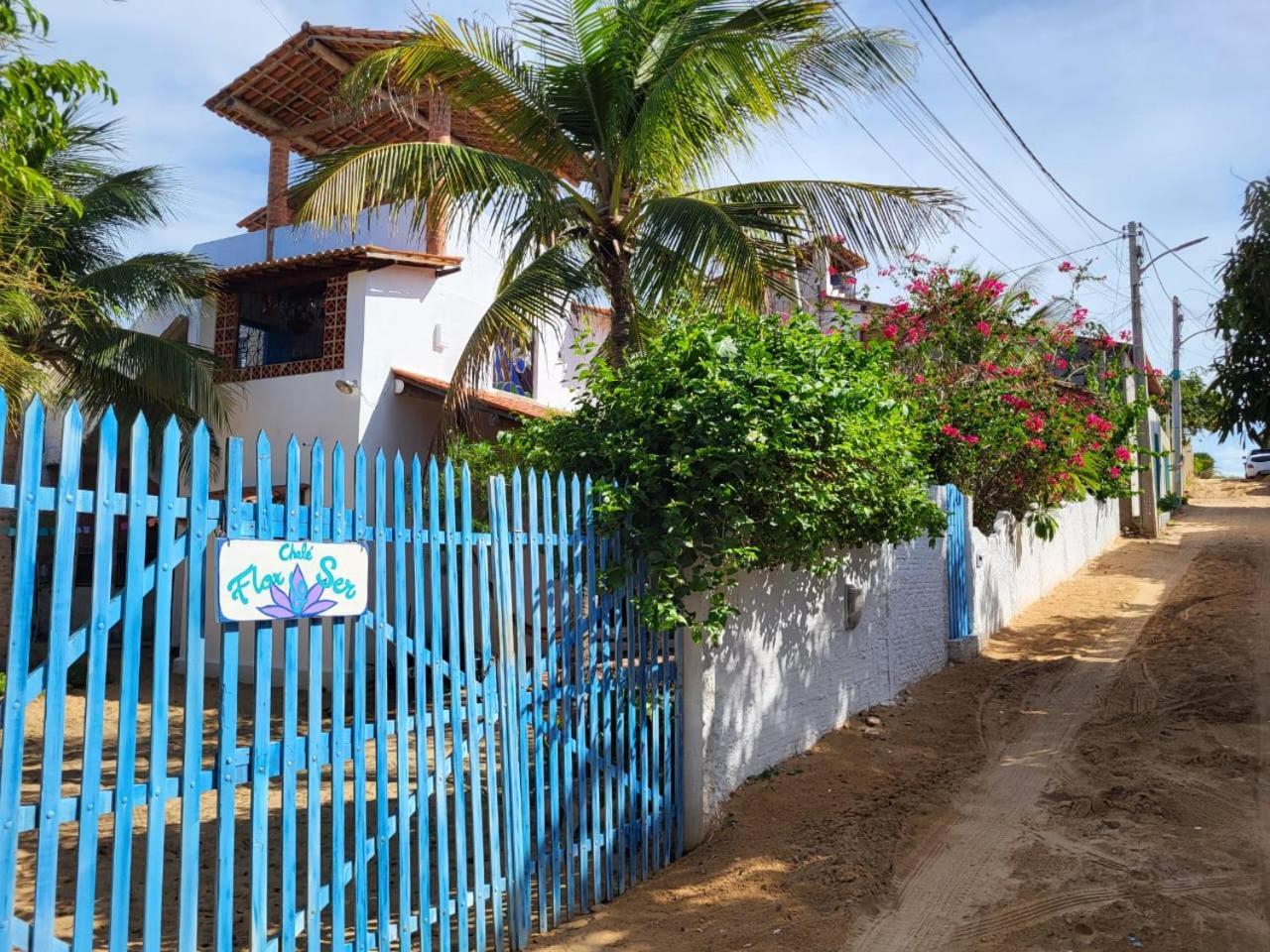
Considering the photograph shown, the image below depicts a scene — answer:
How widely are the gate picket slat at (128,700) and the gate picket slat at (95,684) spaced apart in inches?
2.2

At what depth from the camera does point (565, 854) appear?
4785 mm

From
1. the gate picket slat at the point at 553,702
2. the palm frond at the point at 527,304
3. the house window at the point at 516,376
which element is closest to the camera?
the gate picket slat at the point at 553,702

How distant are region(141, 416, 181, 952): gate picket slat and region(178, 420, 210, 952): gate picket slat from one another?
0.26ft

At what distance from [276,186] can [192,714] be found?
44.3ft

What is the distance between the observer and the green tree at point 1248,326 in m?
8.06

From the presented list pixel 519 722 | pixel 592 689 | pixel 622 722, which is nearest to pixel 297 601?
pixel 519 722

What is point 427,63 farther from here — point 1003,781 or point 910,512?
point 1003,781

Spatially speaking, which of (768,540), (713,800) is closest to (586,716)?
(713,800)

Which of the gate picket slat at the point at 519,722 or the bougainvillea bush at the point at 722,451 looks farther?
the bougainvillea bush at the point at 722,451

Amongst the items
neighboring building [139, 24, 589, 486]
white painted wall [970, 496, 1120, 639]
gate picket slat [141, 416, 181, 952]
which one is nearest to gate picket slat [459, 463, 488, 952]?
gate picket slat [141, 416, 181, 952]

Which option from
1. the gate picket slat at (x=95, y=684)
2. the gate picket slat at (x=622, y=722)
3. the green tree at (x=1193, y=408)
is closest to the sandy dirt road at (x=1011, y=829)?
the gate picket slat at (x=622, y=722)

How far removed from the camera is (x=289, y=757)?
3.31 m

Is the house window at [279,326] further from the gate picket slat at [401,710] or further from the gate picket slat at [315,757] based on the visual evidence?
the gate picket slat at [315,757]

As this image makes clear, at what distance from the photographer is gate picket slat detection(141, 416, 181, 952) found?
2.88m
